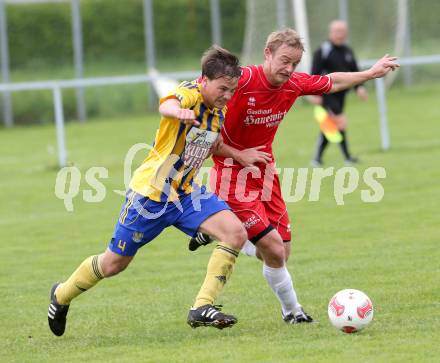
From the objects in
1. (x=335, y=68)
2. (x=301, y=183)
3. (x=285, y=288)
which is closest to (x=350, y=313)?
(x=285, y=288)

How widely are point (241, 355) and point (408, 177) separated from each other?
344 inches

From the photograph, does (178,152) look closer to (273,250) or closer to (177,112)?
(177,112)

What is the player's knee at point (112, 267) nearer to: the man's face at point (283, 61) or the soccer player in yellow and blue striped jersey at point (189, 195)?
the soccer player in yellow and blue striped jersey at point (189, 195)

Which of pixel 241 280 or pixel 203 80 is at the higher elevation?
pixel 203 80

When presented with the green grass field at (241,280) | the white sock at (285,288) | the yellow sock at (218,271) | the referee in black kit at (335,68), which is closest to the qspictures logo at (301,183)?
the green grass field at (241,280)

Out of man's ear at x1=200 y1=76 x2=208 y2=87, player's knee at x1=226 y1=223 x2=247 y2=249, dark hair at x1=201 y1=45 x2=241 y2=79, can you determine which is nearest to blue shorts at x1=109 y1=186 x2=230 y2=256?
player's knee at x1=226 y1=223 x2=247 y2=249

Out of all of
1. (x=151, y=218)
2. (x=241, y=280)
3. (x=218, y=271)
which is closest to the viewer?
(x=151, y=218)

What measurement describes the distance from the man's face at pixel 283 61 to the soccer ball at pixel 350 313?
1526 mm

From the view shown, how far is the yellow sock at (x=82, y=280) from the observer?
253 inches

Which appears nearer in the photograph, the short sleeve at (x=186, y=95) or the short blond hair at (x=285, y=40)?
the short sleeve at (x=186, y=95)

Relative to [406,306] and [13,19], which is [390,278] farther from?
[13,19]

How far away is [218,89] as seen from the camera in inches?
240

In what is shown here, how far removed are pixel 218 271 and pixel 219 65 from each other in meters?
1.34

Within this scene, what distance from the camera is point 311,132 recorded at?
20500 millimetres
